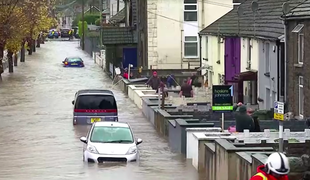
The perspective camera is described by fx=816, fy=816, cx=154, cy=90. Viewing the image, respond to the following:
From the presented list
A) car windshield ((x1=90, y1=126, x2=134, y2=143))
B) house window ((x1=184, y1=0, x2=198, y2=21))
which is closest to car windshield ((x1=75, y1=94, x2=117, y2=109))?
car windshield ((x1=90, y1=126, x2=134, y2=143))

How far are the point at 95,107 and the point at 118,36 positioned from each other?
31.8 metres

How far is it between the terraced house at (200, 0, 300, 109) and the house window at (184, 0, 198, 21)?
8.09 metres

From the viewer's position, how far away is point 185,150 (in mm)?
23906

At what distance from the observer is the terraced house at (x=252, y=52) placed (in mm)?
31797

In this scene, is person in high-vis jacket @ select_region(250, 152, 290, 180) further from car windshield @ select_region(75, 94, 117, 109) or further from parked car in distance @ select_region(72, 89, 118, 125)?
car windshield @ select_region(75, 94, 117, 109)

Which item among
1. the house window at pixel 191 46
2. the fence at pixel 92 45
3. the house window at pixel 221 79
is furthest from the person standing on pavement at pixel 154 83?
the fence at pixel 92 45

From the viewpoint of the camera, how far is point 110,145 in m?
22.0

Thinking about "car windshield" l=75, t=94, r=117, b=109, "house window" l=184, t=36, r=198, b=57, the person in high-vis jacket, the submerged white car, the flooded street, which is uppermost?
"house window" l=184, t=36, r=198, b=57

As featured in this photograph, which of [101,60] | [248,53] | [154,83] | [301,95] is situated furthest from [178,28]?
[301,95]

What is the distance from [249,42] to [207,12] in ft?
61.8

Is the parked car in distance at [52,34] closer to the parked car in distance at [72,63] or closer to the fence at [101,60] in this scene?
the fence at [101,60]

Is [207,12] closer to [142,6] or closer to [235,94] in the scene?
[142,6]

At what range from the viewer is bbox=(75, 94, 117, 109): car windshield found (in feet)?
103

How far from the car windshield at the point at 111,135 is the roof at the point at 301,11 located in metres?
7.74
